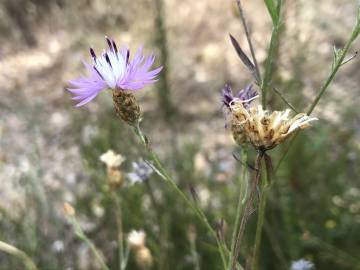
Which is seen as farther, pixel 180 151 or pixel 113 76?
pixel 180 151

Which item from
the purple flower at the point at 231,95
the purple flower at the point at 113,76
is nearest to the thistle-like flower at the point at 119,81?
the purple flower at the point at 113,76

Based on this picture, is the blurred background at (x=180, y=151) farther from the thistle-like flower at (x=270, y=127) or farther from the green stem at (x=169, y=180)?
the thistle-like flower at (x=270, y=127)

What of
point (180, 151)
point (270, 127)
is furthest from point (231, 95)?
point (180, 151)

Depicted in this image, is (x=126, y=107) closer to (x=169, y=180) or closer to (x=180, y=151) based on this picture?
(x=169, y=180)

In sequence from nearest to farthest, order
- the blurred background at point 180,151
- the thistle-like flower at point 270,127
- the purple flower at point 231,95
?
the thistle-like flower at point 270,127, the purple flower at point 231,95, the blurred background at point 180,151

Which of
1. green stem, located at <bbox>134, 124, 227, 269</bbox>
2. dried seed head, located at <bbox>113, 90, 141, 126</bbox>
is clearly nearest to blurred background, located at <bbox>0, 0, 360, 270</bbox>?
Answer: green stem, located at <bbox>134, 124, 227, 269</bbox>
